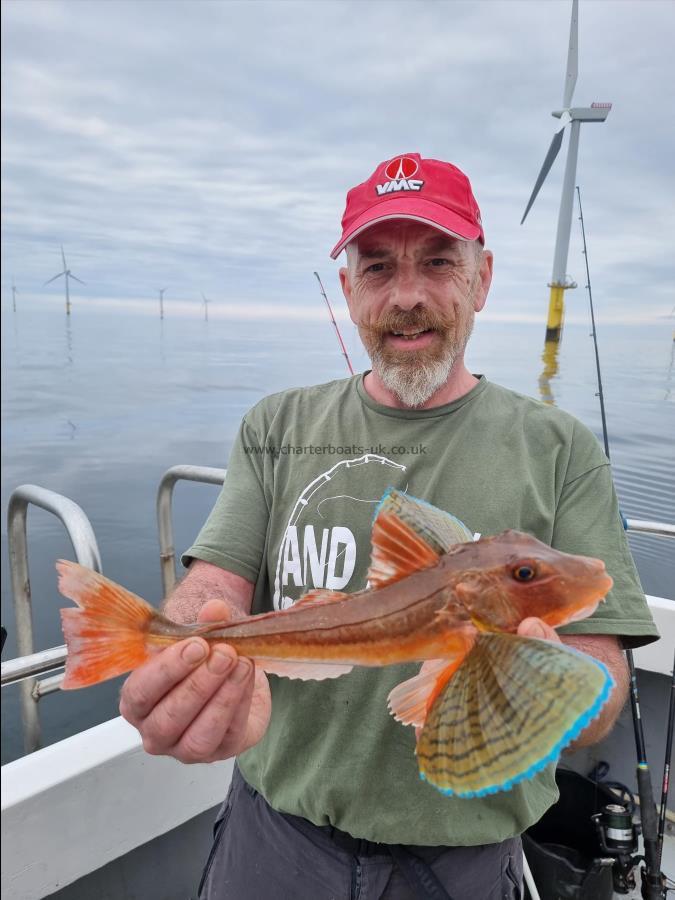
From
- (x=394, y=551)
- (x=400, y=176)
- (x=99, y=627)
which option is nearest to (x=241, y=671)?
(x=99, y=627)

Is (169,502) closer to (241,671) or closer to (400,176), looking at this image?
(400,176)

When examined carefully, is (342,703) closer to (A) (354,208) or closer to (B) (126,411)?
(A) (354,208)

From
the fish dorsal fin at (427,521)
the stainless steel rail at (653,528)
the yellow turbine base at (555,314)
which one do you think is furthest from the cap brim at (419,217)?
the yellow turbine base at (555,314)

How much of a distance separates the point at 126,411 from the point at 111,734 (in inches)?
1171

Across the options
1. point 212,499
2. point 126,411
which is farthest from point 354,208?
point 126,411

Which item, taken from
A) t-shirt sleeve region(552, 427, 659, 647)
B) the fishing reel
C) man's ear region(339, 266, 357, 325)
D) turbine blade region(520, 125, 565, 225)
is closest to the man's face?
man's ear region(339, 266, 357, 325)

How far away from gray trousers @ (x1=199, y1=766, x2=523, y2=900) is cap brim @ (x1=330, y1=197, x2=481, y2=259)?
2.30 metres

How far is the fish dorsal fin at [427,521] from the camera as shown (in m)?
1.56

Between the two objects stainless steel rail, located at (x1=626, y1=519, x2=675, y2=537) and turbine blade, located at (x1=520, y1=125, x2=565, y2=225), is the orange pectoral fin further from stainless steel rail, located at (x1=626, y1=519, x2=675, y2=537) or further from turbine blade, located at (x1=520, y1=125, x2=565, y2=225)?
turbine blade, located at (x1=520, y1=125, x2=565, y2=225)

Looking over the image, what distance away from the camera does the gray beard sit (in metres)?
2.43

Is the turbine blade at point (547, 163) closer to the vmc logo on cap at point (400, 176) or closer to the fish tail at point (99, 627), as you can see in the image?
the vmc logo on cap at point (400, 176)

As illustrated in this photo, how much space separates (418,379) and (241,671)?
1.39 meters

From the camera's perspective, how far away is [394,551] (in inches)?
61.3

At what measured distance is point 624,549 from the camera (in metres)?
2.10
